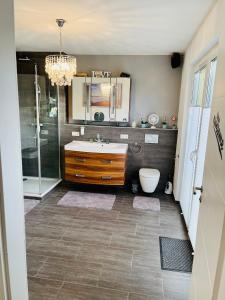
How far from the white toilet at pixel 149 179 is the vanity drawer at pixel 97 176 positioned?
0.36 meters

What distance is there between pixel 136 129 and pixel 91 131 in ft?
2.82

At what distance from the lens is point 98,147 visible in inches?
158

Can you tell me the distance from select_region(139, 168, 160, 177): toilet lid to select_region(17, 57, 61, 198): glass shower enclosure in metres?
1.70

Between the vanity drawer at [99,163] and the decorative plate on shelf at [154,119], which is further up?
the decorative plate on shelf at [154,119]

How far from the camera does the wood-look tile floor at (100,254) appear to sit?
2010 mm

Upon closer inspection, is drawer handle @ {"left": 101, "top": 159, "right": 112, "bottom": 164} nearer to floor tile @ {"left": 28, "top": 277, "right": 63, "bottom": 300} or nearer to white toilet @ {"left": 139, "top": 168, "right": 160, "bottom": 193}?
white toilet @ {"left": 139, "top": 168, "right": 160, "bottom": 193}

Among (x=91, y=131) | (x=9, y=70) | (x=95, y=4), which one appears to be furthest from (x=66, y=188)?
(x=9, y=70)

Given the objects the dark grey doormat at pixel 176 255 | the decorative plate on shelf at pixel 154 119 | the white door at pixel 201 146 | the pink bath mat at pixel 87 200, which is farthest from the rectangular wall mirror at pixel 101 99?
the dark grey doormat at pixel 176 255

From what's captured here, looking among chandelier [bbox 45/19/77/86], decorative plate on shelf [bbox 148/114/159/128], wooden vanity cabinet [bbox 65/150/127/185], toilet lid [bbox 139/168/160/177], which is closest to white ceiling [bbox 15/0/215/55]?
chandelier [bbox 45/19/77/86]

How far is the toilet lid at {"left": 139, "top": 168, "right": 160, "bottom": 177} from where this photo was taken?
395 cm

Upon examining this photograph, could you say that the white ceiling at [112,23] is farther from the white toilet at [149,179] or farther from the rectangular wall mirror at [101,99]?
the white toilet at [149,179]

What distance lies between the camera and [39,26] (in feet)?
8.93

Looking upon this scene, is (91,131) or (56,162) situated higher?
(91,131)

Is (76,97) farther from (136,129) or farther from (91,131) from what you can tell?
(136,129)
